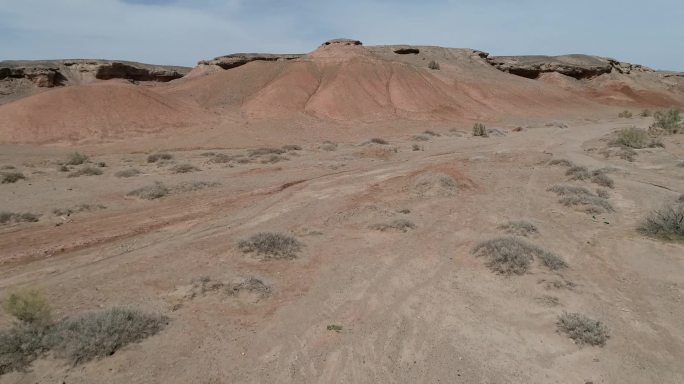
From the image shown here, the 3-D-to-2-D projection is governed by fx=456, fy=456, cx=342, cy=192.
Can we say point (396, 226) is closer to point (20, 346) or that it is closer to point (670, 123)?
point (20, 346)

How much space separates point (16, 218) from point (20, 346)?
7587mm

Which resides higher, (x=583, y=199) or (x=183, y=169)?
(x=583, y=199)

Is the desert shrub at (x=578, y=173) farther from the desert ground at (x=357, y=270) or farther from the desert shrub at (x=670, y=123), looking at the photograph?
the desert shrub at (x=670, y=123)

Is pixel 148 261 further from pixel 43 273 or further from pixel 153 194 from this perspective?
pixel 153 194

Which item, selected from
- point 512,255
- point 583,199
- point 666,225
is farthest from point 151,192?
point 666,225

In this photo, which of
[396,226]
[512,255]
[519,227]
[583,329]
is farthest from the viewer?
[396,226]

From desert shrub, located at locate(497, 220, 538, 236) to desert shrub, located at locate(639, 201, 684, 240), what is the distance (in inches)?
95.4

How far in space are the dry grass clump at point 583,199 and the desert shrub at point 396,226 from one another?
493 cm

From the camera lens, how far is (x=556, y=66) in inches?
3029

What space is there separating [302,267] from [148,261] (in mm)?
2759

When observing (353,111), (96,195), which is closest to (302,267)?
(96,195)

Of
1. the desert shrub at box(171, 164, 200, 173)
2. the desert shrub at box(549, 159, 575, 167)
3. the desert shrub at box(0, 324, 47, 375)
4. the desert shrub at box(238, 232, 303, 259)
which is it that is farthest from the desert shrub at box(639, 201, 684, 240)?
the desert shrub at box(171, 164, 200, 173)

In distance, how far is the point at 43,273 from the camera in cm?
764

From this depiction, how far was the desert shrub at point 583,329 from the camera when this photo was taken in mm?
5633
